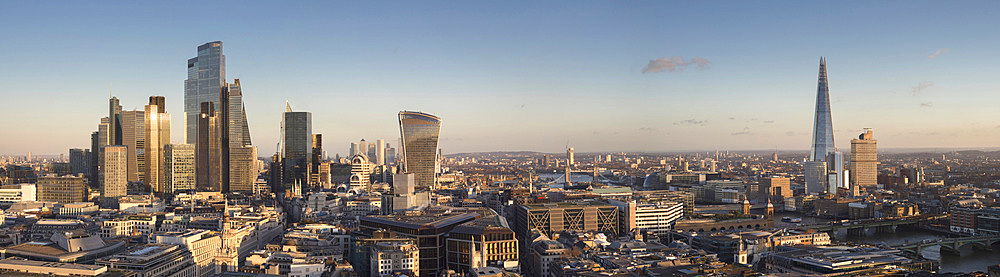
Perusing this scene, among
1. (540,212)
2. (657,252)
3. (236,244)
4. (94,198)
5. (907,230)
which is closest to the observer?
(657,252)

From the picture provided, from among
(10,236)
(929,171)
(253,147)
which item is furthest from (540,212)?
(929,171)

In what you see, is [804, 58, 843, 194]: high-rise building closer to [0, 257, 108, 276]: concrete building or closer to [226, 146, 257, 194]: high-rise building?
[226, 146, 257, 194]: high-rise building

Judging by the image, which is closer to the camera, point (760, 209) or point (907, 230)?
point (907, 230)

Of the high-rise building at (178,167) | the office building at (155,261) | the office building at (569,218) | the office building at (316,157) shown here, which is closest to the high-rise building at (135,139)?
the high-rise building at (178,167)

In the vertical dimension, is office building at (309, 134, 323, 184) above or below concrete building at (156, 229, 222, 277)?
above

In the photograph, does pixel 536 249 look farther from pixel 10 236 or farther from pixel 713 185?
pixel 713 185

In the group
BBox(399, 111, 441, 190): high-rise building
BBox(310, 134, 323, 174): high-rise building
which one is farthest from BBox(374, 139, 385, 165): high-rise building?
BBox(399, 111, 441, 190): high-rise building

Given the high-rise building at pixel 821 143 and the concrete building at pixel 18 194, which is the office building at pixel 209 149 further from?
the high-rise building at pixel 821 143
